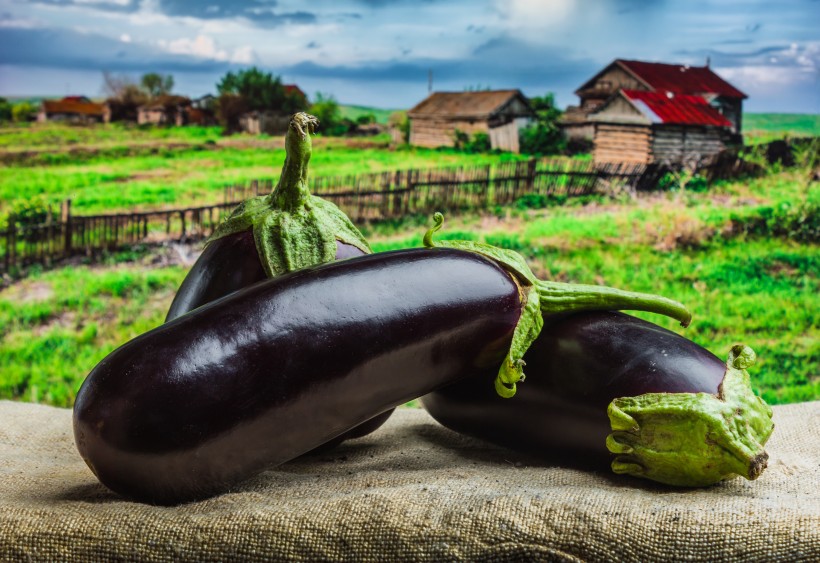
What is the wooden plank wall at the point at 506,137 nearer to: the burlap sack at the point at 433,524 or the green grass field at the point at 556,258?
the green grass field at the point at 556,258

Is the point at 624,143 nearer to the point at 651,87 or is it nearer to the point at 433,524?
the point at 651,87

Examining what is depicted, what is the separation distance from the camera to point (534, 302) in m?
1.49

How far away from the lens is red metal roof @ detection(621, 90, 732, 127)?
4168mm

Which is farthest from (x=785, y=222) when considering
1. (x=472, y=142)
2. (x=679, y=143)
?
(x=472, y=142)

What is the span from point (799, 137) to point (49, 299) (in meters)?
3.68

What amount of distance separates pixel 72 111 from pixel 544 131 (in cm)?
239

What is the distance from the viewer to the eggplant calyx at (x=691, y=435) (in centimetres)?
130

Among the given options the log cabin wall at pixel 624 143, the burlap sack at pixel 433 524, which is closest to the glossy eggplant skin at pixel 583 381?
the burlap sack at pixel 433 524

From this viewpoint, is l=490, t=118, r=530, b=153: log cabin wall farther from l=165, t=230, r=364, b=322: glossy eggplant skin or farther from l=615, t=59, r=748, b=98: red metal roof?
l=165, t=230, r=364, b=322: glossy eggplant skin

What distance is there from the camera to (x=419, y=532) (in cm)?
120

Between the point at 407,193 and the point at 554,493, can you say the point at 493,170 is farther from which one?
the point at 554,493

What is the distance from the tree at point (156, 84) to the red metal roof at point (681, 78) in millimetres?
2276

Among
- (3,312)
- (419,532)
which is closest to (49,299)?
(3,312)

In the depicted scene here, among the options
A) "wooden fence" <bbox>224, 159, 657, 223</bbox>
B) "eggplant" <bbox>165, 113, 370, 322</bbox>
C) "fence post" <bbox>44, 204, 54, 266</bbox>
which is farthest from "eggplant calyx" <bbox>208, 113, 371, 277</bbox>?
"fence post" <bbox>44, 204, 54, 266</bbox>
